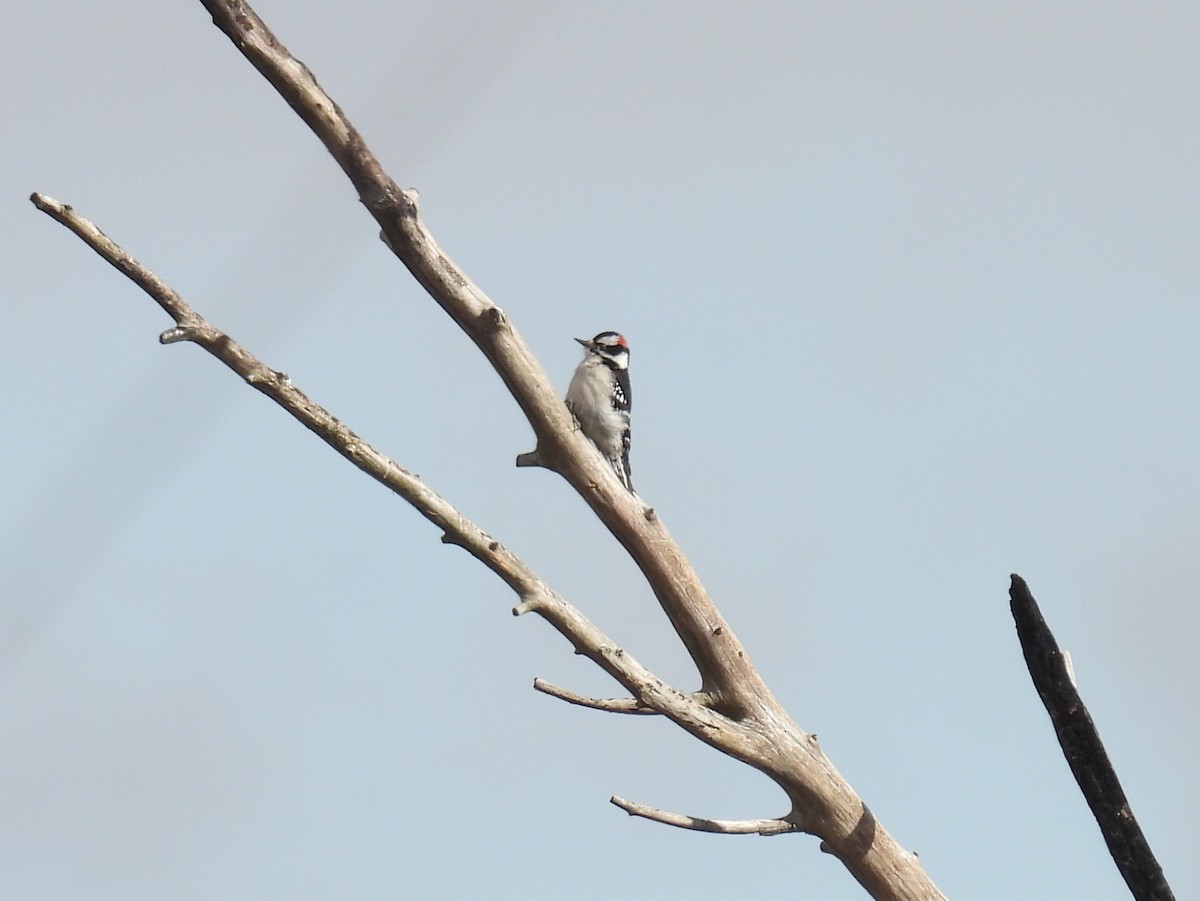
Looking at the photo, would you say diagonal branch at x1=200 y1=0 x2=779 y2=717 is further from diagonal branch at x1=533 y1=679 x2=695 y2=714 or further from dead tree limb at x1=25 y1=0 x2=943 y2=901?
diagonal branch at x1=533 y1=679 x2=695 y2=714

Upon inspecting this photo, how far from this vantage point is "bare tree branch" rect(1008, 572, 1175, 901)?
494 centimetres

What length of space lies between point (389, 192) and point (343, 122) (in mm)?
321

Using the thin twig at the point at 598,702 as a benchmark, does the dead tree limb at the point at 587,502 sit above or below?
above

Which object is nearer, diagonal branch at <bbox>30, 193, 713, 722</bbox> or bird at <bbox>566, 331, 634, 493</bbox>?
diagonal branch at <bbox>30, 193, 713, 722</bbox>

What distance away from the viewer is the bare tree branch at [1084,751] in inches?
194

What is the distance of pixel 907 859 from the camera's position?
21.3ft

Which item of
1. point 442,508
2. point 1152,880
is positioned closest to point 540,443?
point 442,508

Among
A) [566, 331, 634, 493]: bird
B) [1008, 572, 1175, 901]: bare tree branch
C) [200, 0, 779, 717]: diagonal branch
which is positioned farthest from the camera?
[566, 331, 634, 493]: bird

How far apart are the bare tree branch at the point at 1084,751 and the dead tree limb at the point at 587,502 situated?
1.57 m

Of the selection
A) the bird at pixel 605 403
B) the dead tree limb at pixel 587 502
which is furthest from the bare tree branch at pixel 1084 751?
the bird at pixel 605 403

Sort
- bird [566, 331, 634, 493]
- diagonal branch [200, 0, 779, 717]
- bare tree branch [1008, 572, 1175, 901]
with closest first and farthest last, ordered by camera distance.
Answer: bare tree branch [1008, 572, 1175, 901] → diagonal branch [200, 0, 779, 717] → bird [566, 331, 634, 493]

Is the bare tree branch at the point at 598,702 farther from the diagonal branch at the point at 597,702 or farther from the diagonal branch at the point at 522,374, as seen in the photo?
the diagonal branch at the point at 522,374

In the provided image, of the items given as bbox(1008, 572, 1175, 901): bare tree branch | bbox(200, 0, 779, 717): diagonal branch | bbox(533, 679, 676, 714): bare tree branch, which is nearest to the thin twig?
bbox(533, 679, 676, 714): bare tree branch

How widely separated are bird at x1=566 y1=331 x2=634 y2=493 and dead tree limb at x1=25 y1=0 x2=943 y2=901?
7.66 ft
